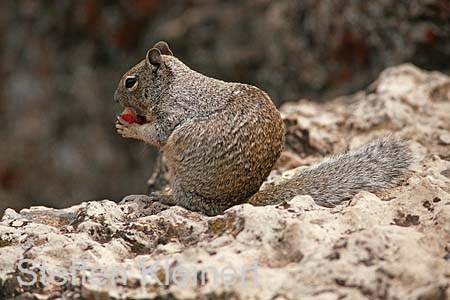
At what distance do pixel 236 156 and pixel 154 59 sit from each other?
0.98 m

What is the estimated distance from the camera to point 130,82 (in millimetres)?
4391

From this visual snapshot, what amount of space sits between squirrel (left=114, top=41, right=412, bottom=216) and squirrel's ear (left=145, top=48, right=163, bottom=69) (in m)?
0.25

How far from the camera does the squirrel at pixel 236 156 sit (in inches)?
146

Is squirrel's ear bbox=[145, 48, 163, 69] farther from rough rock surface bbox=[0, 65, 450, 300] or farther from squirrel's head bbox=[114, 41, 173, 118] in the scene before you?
rough rock surface bbox=[0, 65, 450, 300]

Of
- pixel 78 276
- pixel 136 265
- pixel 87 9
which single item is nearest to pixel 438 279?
pixel 136 265

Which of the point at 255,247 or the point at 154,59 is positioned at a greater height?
the point at 154,59

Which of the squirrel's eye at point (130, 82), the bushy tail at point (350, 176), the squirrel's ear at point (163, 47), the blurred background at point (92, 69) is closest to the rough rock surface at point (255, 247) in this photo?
the bushy tail at point (350, 176)

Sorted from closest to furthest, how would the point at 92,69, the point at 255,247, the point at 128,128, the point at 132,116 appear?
the point at 255,247, the point at 128,128, the point at 132,116, the point at 92,69

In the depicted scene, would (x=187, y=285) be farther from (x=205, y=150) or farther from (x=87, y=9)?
(x=87, y=9)

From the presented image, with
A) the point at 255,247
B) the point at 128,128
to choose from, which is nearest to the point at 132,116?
the point at 128,128

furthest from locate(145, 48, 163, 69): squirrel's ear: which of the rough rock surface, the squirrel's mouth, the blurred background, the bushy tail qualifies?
the blurred background

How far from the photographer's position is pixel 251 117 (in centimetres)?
376

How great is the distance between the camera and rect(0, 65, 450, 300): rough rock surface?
2646mm

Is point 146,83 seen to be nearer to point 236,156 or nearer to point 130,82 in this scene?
point 130,82
